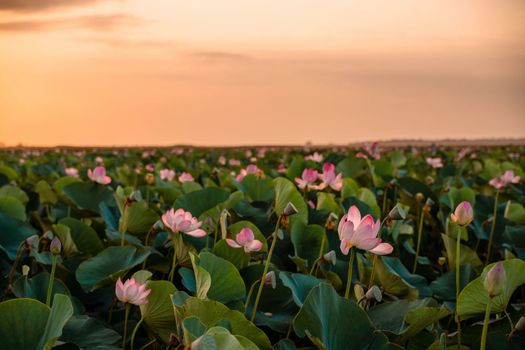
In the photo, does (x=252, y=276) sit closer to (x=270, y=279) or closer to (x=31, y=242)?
(x=270, y=279)

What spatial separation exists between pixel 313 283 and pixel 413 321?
0.28 meters

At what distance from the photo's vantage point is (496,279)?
134 centimetres

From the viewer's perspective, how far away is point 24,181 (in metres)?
4.71

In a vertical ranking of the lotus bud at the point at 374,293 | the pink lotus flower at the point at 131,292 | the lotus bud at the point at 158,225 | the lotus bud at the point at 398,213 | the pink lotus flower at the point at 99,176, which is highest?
the lotus bud at the point at 398,213

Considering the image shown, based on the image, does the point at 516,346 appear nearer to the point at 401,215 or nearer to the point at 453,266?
the point at 401,215

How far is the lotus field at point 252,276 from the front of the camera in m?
1.39

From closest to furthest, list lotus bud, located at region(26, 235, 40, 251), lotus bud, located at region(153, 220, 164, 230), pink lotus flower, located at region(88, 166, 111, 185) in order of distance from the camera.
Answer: lotus bud, located at region(26, 235, 40, 251)
lotus bud, located at region(153, 220, 164, 230)
pink lotus flower, located at region(88, 166, 111, 185)

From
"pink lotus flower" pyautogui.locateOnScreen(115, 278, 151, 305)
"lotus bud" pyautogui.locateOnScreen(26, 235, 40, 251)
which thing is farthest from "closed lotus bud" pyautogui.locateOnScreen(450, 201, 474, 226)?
"lotus bud" pyautogui.locateOnScreen(26, 235, 40, 251)

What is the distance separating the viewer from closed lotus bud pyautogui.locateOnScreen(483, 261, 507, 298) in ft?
4.39

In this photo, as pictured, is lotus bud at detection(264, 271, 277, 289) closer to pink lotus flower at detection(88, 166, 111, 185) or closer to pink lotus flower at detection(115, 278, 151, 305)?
pink lotus flower at detection(115, 278, 151, 305)

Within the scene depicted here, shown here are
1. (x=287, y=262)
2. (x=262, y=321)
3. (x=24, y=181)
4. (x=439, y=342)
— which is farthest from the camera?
(x=24, y=181)

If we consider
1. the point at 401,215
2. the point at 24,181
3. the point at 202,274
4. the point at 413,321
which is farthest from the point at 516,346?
the point at 24,181

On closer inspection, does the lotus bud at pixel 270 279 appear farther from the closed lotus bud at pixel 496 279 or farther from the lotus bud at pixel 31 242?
the lotus bud at pixel 31 242

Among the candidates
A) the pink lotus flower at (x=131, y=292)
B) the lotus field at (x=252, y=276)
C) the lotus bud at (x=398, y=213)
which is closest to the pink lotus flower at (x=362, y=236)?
the lotus field at (x=252, y=276)
